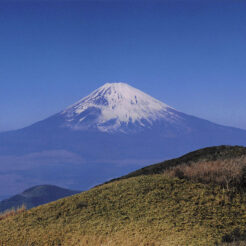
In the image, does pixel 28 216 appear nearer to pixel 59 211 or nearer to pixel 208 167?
pixel 59 211

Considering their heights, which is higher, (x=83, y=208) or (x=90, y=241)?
(x=83, y=208)

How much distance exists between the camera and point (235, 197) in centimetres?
1207

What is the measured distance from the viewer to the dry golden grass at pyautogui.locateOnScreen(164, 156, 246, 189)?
1320cm

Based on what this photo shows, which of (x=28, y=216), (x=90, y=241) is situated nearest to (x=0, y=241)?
(x=28, y=216)

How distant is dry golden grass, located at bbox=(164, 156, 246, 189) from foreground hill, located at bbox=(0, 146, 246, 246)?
1.8 inches

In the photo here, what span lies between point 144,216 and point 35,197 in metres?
68.2

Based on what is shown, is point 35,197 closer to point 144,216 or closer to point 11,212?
point 11,212

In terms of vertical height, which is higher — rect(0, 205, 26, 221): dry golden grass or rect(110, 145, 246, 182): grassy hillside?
rect(110, 145, 246, 182): grassy hillside

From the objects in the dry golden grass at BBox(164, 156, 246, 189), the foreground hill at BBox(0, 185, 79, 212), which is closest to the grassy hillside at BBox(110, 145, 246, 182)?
the dry golden grass at BBox(164, 156, 246, 189)

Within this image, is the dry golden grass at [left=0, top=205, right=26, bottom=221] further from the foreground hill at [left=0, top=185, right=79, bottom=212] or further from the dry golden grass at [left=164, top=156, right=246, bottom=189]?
the foreground hill at [left=0, top=185, right=79, bottom=212]

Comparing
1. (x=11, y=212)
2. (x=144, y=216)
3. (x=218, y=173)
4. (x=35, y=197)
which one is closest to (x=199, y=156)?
(x=218, y=173)

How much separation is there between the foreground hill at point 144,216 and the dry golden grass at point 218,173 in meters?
0.04

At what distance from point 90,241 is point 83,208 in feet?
10.6

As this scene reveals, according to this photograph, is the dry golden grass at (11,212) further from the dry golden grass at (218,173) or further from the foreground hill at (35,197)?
the foreground hill at (35,197)
